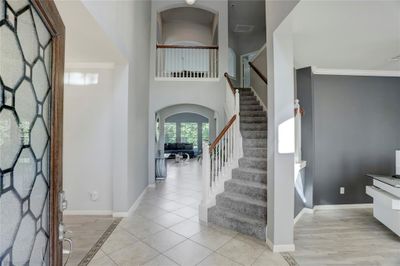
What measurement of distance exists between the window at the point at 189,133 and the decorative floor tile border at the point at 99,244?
974 centimetres

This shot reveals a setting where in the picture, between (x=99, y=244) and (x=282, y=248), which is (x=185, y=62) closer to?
(x=99, y=244)

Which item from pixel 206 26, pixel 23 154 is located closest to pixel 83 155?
pixel 23 154

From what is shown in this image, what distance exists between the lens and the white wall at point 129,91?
2.67 m

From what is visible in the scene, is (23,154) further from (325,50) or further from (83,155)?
(325,50)

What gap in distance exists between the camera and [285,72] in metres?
2.43

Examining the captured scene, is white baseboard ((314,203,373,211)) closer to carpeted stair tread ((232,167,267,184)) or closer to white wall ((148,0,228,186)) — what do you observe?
carpeted stair tread ((232,167,267,184))

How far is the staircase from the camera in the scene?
9.35 feet

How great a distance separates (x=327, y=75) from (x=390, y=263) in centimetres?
304

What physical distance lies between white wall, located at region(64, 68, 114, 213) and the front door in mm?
2498

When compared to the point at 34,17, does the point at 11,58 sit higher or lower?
lower

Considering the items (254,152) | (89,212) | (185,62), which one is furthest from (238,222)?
(185,62)

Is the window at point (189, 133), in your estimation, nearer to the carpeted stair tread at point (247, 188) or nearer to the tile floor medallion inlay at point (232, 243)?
the tile floor medallion inlay at point (232, 243)

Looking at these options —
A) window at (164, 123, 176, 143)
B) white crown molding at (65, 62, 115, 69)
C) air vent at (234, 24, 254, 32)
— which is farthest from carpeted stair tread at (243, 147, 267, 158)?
window at (164, 123, 176, 143)

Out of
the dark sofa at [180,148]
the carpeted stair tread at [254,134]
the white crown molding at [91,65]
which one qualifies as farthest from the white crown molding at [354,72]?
the dark sofa at [180,148]
